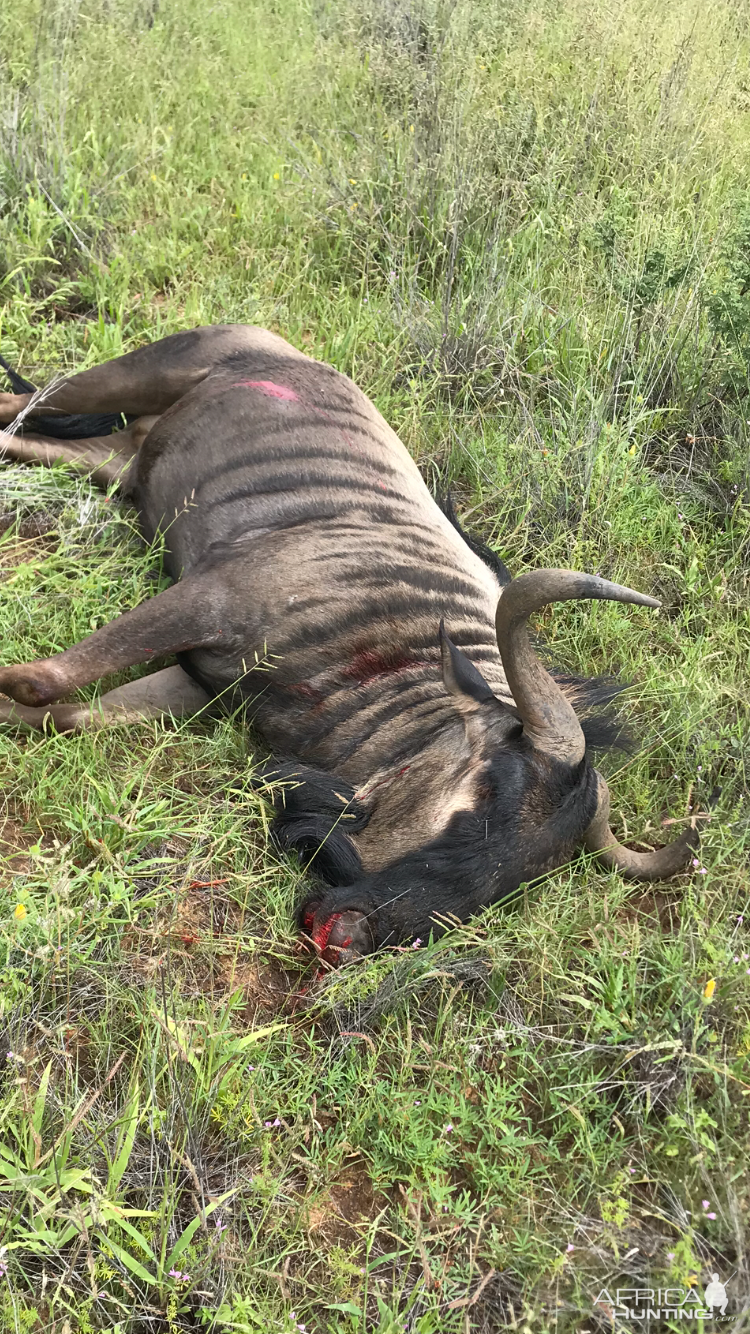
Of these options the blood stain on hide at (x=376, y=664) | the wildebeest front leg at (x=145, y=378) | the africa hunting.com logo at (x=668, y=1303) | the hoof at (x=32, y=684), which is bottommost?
the africa hunting.com logo at (x=668, y=1303)

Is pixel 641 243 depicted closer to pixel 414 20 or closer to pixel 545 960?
pixel 414 20

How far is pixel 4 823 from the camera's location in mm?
2793

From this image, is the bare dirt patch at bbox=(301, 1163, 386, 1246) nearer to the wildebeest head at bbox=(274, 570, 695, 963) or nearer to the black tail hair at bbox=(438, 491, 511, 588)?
the wildebeest head at bbox=(274, 570, 695, 963)

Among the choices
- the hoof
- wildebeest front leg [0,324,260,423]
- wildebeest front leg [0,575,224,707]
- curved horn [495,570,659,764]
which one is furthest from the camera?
wildebeest front leg [0,324,260,423]

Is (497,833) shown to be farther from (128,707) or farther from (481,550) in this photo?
(481,550)

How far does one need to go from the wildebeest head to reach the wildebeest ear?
0.13 m

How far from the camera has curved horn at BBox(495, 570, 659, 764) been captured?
2.39 meters

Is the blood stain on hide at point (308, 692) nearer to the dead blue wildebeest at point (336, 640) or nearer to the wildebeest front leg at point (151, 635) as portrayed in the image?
the dead blue wildebeest at point (336, 640)

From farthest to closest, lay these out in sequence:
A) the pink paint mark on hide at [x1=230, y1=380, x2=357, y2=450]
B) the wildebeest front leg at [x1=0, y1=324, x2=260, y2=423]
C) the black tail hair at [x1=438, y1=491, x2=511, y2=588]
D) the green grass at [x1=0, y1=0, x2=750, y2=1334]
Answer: the wildebeest front leg at [x1=0, y1=324, x2=260, y2=423]
the black tail hair at [x1=438, y1=491, x2=511, y2=588]
the pink paint mark on hide at [x1=230, y1=380, x2=357, y2=450]
the green grass at [x1=0, y1=0, x2=750, y2=1334]

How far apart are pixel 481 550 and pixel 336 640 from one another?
901mm

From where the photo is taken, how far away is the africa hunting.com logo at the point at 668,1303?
1.97 meters

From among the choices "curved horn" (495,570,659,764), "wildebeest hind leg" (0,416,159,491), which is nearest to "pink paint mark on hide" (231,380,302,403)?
"wildebeest hind leg" (0,416,159,491)

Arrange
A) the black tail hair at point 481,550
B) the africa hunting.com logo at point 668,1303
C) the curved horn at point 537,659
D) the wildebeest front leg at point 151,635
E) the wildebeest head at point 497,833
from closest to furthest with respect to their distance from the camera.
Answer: the africa hunting.com logo at point 668,1303 → the curved horn at point 537,659 → the wildebeest head at point 497,833 → the wildebeest front leg at point 151,635 → the black tail hair at point 481,550

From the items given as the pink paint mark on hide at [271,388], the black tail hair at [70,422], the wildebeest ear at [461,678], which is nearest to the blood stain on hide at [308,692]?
the wildebeest ear at [461,678]
